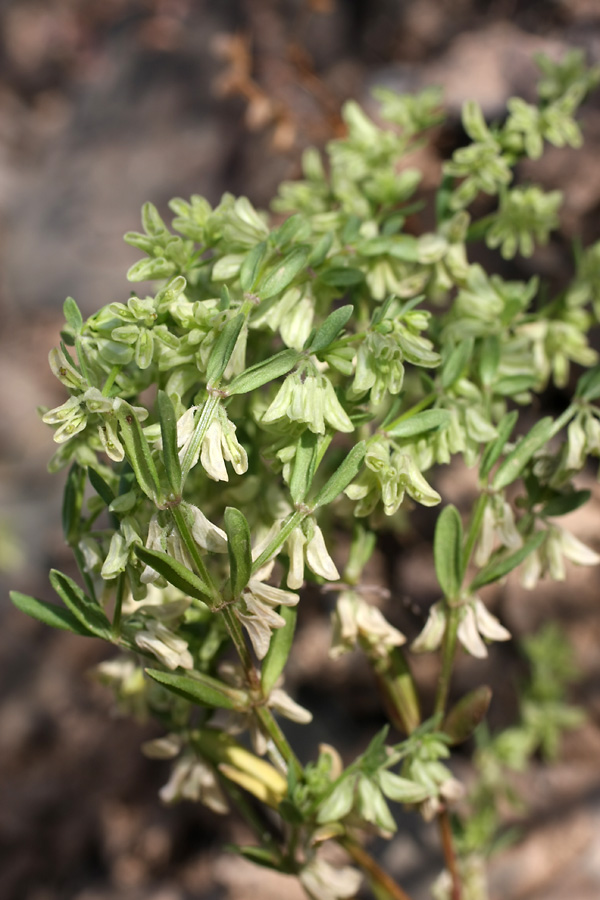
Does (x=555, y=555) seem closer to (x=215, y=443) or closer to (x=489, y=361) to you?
(x=489, y=361)

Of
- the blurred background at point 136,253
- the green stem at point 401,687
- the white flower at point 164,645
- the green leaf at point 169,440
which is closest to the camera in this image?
the green leaf at point 169,440

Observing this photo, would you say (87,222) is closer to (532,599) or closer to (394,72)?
(394,72)

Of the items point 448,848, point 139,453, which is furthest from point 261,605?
point 448,848

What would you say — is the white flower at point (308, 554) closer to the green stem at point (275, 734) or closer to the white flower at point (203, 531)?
the white flower at point (203, 531)

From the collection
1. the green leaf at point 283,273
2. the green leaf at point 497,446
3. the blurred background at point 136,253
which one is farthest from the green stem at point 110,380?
the blurred background at point 136,253

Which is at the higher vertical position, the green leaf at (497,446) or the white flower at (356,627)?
the green leaf at (497,446)

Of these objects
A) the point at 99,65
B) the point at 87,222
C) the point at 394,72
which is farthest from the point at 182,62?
the point at 394,72

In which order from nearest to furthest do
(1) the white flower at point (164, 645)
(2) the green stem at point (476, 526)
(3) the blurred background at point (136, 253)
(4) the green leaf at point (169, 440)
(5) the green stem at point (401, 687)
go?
(4) the green leaf at point (169, 440)
(1) the white flower at point (164, 645)
(2) the green stem at point (476, 526)
(5) the green stem at point (401, 687)
(3) the blurred background at point (136, 253)
